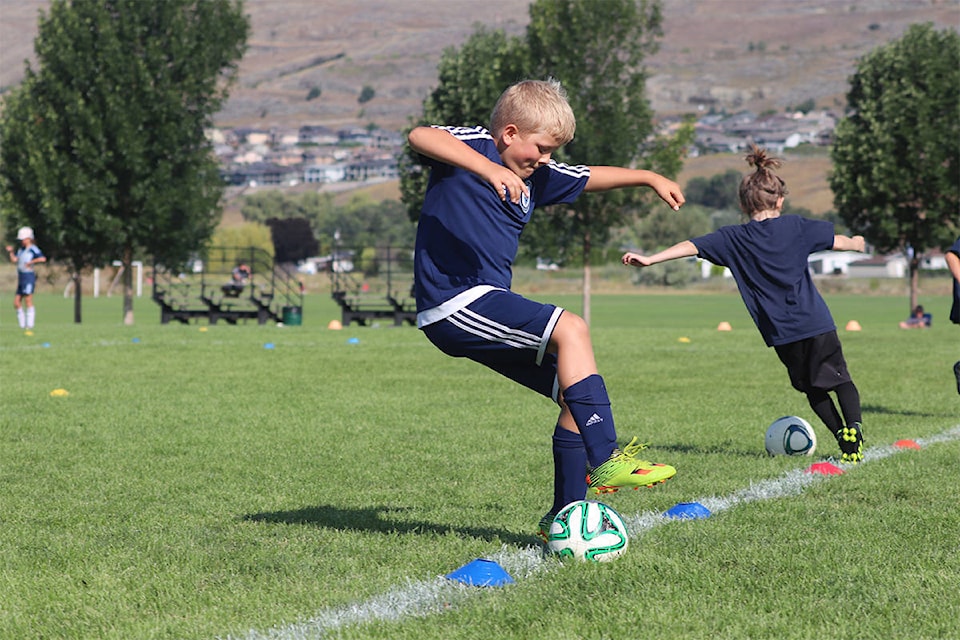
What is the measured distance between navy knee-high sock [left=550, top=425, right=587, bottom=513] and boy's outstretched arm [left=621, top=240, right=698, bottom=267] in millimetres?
1452

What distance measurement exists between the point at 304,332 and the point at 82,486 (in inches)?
619

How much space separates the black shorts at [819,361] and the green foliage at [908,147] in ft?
77.7

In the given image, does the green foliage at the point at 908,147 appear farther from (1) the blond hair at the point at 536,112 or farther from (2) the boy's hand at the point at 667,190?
(1) the blond hair at the point at 536,112

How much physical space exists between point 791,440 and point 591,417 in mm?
3494

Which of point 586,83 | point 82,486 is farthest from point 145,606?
point 586,83

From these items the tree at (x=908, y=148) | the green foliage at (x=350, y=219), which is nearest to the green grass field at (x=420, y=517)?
the tree at (x=908, y=148)

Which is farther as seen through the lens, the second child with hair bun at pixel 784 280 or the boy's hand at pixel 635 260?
the second child with hair bun at pixel 784 280

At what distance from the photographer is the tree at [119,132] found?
28.3 meters

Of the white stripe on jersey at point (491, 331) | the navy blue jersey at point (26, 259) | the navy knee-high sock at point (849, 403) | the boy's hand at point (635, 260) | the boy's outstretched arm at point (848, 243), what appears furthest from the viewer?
the navy blue jersey at point (26, 259)

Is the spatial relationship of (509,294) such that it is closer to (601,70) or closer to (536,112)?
(536,112)

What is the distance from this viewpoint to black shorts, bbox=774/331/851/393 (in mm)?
7363

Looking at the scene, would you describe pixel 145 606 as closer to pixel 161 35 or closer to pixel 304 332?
pixel 304 332

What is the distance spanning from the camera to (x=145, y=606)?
3.79 m

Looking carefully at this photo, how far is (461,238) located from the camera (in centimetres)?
438
